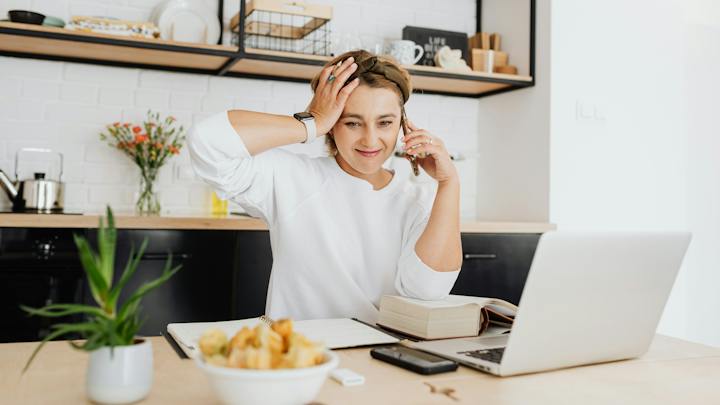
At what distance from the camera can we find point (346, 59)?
1.70 metres

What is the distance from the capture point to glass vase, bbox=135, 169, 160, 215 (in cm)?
289

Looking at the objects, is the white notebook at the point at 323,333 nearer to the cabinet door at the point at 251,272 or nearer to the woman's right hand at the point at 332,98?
the woman's right hand at the point at 332,98

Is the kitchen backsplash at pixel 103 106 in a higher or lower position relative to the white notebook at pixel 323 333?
higher

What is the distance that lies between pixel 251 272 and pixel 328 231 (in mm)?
1053

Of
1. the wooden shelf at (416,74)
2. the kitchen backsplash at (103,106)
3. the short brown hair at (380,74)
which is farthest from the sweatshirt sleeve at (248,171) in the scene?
the kitchen backsplash at (103,106)

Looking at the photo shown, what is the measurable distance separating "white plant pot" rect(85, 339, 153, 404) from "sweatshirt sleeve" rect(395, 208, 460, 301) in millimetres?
786

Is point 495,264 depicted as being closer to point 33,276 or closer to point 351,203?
point 351,203

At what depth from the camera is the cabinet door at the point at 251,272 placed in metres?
2.64

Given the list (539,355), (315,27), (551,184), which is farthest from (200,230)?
(539,355)

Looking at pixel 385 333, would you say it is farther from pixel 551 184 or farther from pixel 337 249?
pixel 551 184

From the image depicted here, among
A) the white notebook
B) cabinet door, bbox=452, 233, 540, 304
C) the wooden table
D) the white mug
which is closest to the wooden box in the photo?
→ the white mug

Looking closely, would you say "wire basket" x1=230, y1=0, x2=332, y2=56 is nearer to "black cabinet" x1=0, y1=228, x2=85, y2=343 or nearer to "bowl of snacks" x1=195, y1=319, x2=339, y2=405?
"black cabinet" x1=0, y1=228, x2=85, y2=343

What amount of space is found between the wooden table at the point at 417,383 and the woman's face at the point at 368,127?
63 centimetres

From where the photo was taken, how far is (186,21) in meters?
2.99
